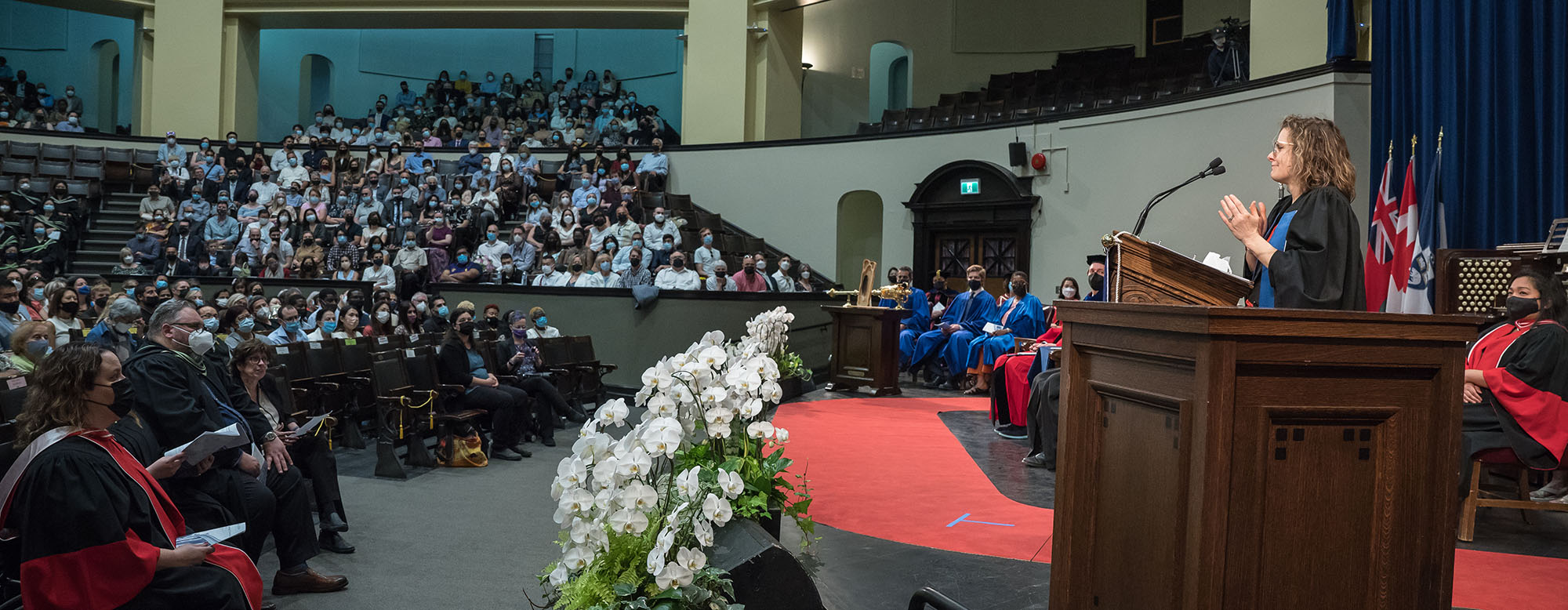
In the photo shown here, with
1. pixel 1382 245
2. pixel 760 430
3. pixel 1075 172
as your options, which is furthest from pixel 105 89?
pixel 760 430

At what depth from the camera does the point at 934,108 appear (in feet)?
56.0

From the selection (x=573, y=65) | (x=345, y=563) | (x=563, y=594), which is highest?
(x=573, y=65)

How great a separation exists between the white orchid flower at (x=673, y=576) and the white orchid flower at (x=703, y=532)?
86mm

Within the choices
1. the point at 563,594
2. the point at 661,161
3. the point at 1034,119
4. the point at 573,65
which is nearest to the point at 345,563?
the point at 563,594

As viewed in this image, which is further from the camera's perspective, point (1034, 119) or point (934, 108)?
point (934, 108)

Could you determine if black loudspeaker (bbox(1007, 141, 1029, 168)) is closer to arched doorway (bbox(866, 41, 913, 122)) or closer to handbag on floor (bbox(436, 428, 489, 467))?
arched doorway (bbox(866, 41, 913, 122))

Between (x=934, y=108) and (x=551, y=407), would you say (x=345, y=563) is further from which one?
(x=934, y=108)

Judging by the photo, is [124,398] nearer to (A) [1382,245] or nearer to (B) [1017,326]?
(B) [1017,326]

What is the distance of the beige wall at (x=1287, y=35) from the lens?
1075cm

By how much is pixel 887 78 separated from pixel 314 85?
14.3 m

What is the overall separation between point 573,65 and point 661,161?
9495mm

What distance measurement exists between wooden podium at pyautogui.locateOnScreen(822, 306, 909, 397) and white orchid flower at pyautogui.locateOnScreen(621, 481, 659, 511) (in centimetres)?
804

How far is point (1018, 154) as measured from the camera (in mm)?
13336

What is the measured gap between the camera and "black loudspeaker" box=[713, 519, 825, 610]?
2375 mm
